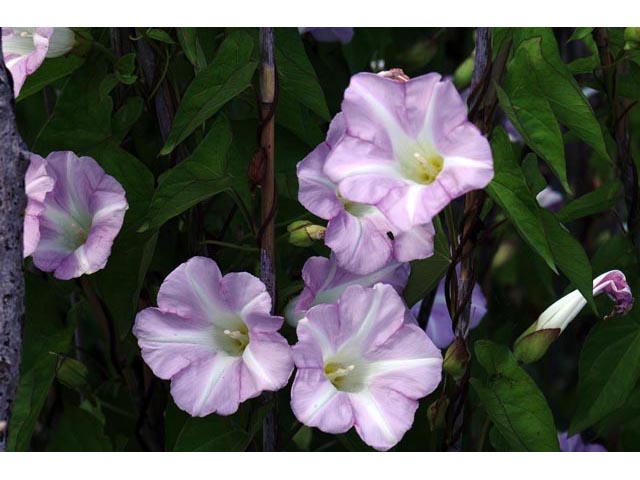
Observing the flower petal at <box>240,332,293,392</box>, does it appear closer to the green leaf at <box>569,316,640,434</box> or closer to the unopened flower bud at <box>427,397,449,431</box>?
the unopened flower bud at <box>427,397,449,431</box>

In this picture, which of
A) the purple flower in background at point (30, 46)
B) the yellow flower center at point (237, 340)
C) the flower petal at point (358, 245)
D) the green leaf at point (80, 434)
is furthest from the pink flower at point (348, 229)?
the green leaf at point (80, 434)

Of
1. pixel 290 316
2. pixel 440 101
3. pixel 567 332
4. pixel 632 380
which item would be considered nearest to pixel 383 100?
pixel 440 101

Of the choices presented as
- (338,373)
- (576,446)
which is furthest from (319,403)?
(576,446)

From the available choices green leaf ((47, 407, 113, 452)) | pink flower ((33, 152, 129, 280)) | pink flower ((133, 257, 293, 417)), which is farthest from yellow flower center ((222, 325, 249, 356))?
green leaf ((47, 407, 113, 452))

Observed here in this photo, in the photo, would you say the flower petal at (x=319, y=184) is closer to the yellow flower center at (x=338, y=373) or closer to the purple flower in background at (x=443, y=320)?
the yellow flower center at (x=338, y=373)
